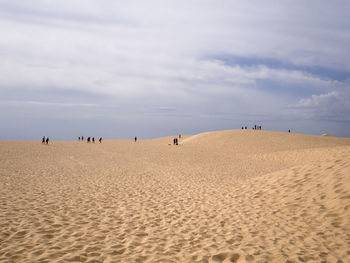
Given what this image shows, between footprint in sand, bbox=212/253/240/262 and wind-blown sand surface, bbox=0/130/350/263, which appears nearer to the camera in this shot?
footprint in sand, bbox=212/253/240/262

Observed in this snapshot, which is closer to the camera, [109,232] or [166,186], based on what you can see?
[109,232]

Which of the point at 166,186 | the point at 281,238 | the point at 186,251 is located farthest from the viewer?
the point at 166,186

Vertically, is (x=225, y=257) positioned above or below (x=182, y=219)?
above

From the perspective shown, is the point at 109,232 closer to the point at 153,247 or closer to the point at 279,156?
the point at 153,247

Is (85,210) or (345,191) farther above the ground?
(345,191)

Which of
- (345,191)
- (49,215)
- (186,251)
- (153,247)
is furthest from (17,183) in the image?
(345,191)

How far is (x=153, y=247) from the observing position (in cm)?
633

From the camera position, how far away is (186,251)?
6.10 m

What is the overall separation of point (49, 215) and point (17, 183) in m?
7.70

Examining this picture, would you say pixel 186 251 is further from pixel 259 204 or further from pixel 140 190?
pixel 140 190

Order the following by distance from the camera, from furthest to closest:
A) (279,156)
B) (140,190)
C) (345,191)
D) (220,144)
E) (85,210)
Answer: (220,144), (279,156), (140,190), (85,210), (345,191)

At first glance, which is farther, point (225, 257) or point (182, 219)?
point (182, 219)

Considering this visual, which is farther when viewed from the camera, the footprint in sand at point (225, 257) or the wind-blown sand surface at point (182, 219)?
the wind-blown sand surface at point (182, 219)

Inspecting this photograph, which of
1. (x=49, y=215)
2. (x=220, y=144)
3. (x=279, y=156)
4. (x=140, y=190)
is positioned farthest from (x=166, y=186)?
(x=220, y=144)
